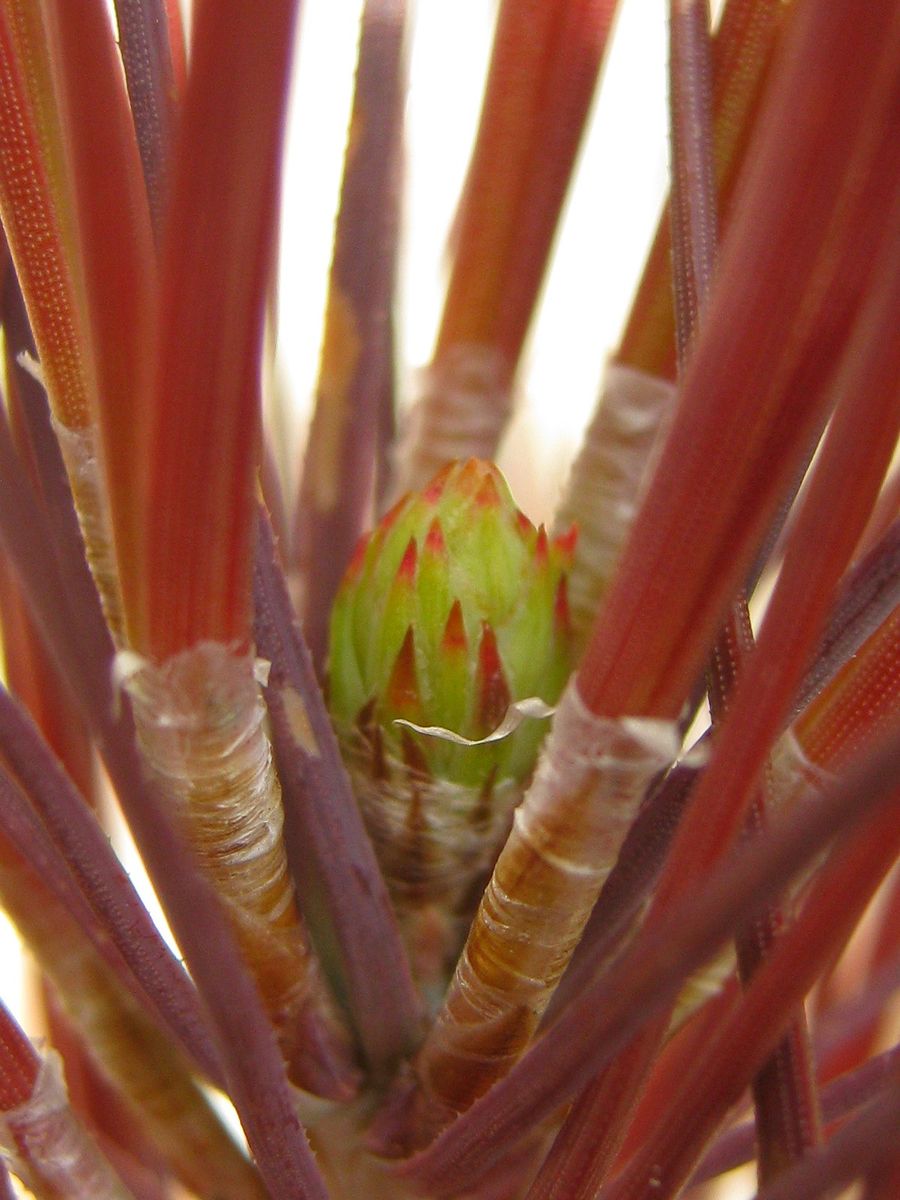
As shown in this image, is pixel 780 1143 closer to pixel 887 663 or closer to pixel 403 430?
pixel 887 663

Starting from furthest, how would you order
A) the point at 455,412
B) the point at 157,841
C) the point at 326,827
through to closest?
the point at 455,412 < the point at 326,827 < the point at 157,841

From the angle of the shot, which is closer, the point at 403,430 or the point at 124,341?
the point at 124,341

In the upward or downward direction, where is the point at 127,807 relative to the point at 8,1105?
upward

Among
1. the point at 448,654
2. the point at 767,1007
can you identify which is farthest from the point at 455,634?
the point at 767,1007

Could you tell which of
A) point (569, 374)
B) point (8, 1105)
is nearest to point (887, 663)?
point (8, 1105)

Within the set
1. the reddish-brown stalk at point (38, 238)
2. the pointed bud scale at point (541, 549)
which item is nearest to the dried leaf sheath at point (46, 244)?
the reddish-brown stalk at point (38, 238)

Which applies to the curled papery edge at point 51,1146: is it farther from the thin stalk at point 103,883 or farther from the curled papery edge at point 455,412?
the curled papery edge at point 455,412

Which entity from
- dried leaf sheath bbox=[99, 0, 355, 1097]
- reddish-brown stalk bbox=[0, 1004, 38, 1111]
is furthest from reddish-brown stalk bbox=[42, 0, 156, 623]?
reddish-brown stalk bbox=[0, 1004, 38, 1111]

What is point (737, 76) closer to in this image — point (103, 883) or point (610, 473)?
point (610, 473)
